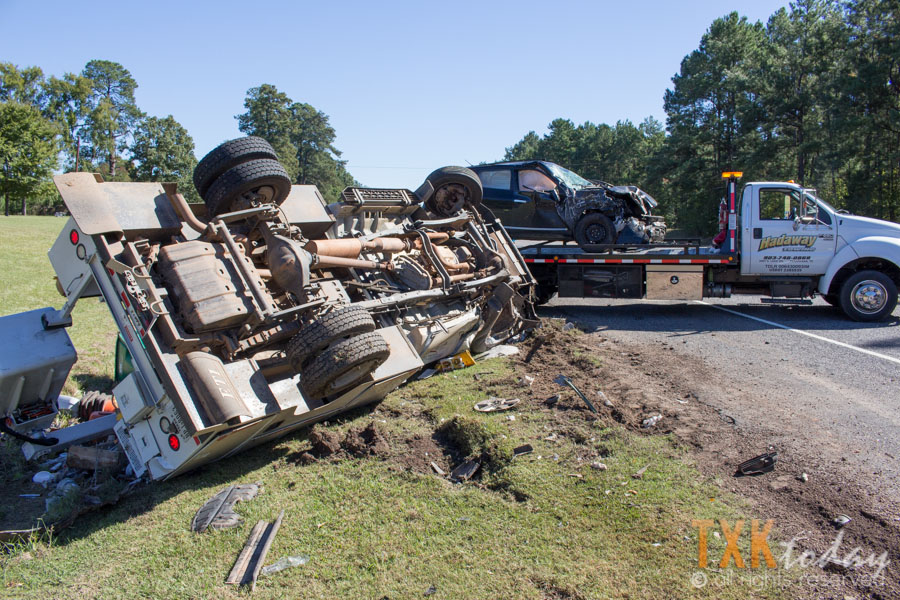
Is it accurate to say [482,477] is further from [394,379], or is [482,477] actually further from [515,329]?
[515,329]

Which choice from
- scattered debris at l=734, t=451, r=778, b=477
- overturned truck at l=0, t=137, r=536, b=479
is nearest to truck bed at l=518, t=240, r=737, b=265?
overturned truck at l=0, t=137, r=536, b=479

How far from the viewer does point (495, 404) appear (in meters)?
5.51

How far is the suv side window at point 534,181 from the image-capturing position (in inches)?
423

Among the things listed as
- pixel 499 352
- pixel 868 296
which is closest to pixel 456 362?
pixel 499 352

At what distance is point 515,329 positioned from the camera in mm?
8125

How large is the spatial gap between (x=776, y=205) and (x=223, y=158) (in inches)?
334

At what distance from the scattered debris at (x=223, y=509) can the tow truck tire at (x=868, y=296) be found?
9.18m

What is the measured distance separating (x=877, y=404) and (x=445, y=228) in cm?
503

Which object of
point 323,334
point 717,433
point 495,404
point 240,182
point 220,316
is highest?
point 240,182

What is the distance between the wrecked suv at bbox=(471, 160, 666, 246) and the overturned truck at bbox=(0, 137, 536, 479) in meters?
5.06

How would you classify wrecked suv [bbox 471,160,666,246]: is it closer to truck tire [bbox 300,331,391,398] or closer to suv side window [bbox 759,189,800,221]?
suv side window [bbox 759,189,800,221]

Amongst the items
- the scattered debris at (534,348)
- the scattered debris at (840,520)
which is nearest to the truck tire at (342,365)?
the scattered debris at (534,348)

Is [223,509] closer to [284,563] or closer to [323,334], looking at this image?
[284,563]

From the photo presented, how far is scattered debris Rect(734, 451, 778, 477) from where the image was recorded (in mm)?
3969
